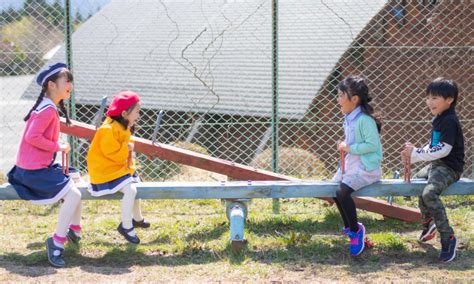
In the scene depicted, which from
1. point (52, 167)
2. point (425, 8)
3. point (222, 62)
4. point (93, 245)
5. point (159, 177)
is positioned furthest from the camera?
point (222, 62)

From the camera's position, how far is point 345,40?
1116 centimetres

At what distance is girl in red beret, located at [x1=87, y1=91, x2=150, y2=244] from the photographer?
4.81 meters

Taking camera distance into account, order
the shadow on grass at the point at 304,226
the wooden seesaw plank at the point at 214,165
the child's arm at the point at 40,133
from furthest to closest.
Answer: the wooden seesaw plank at the point at 214,165, the shadow on grass at the point at 304,226, the child's arm at the point at 40,133

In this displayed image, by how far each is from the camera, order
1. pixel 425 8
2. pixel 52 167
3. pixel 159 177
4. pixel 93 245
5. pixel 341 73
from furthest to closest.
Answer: pixel 341 73 → pixel 425 8 → pixel 159 177 → pixel 93 245 → pixel 52 167

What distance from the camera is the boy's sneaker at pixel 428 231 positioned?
5.06 meters

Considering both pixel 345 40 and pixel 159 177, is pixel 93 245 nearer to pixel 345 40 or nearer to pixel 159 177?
pixel 159 177

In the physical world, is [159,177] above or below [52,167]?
below

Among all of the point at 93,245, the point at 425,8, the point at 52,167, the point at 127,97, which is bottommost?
the point at 93,245

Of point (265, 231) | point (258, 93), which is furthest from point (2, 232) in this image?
point (258, 93)

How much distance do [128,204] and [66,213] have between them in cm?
43

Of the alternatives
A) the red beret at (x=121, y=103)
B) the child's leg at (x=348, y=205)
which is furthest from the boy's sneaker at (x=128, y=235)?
the child's leg at (x=348, y=205)

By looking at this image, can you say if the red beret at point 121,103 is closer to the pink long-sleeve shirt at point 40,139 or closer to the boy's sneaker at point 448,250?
the pink long-sleeve shirt at point 40,139

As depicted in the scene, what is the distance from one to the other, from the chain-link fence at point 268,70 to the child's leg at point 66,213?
7.25ft

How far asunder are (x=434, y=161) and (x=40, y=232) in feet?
10.4
